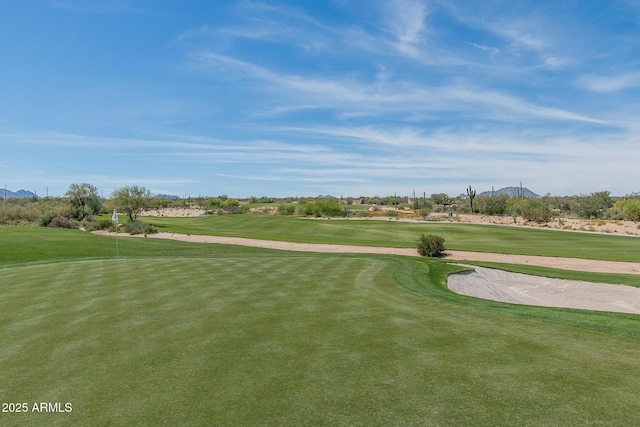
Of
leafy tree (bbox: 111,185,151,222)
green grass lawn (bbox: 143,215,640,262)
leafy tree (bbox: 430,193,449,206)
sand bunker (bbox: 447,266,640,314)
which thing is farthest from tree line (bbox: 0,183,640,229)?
sand bunker (bbox: 447,266,640,314)

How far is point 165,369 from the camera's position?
6.75 meters

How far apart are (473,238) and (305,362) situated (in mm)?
44189

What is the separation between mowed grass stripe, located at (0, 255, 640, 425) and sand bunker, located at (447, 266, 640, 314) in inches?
257

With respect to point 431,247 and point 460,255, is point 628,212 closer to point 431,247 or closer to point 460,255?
point 460,255

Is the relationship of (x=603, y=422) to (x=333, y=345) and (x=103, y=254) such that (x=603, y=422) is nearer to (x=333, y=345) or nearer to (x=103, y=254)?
(x=333, y=345)

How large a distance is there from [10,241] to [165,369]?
35677 millimetres

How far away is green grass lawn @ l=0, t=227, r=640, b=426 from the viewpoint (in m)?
5.24

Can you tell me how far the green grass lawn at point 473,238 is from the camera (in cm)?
3410

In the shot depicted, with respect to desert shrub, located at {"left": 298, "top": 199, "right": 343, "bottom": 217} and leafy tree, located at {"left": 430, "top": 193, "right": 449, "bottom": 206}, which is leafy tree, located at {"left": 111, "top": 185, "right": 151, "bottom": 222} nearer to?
desert shrub, located at {"left": 298, "top": 199, "right": 343, "bottom": 217}

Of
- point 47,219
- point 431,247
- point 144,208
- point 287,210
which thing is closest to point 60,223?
point 47,219

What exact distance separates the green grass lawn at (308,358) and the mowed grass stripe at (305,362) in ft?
0.10

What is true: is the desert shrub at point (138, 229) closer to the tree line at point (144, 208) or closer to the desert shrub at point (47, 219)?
the tree line at point (144, 208)

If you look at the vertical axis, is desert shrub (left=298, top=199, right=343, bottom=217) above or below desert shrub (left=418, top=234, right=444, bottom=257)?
above

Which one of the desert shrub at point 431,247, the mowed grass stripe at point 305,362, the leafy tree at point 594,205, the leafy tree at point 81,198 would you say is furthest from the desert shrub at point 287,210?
the mowed grass stripe at point 305,362
